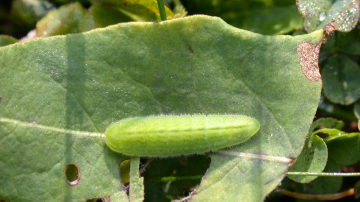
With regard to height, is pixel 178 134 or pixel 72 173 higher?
pixel 178 134

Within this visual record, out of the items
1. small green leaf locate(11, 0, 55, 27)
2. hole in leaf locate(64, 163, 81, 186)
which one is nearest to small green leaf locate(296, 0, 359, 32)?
hole in leaf locate(64, 163, 81, 186)

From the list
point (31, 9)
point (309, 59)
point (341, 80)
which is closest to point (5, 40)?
point (31, 9)

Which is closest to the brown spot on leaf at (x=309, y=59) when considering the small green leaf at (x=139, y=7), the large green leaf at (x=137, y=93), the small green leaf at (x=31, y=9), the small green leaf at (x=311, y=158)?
the large green leaf at (x=137, y=93)

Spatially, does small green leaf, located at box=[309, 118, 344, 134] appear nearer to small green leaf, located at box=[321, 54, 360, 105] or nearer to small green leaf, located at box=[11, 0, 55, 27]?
small green leaf, located at box=[321, 54, 360, 105]

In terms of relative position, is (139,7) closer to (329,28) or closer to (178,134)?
(178,134)

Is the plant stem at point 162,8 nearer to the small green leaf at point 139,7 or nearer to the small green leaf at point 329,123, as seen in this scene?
the small green leaf at point 139,7

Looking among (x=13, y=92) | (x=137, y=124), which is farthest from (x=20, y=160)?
(x=137, y=124)
